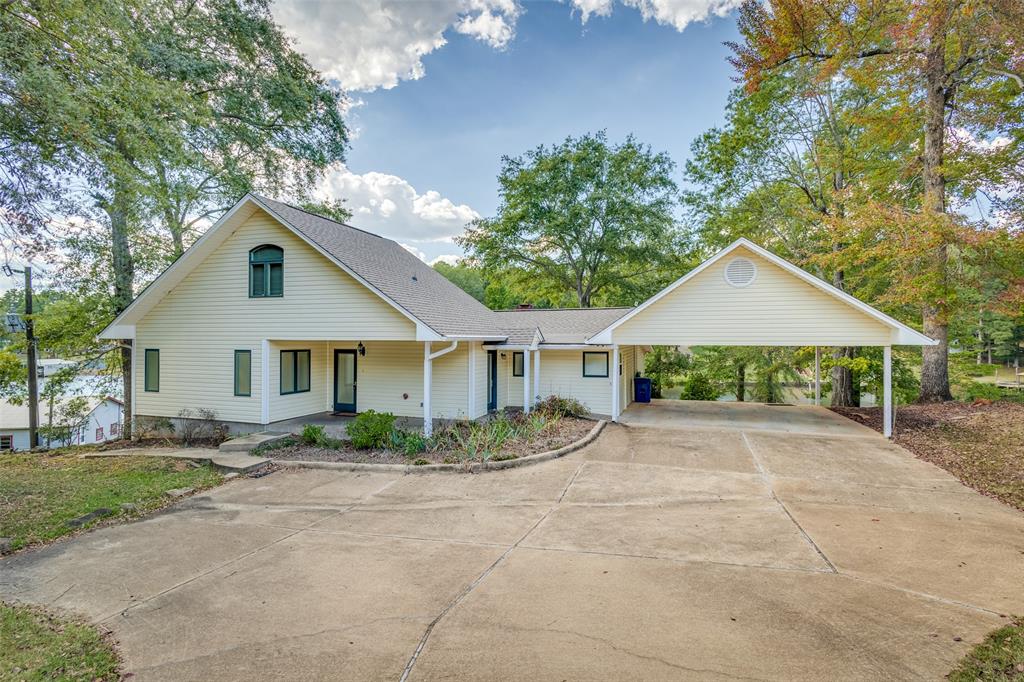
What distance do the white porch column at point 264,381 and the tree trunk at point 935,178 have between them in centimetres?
1856

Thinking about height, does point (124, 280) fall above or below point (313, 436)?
above

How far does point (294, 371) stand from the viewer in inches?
527

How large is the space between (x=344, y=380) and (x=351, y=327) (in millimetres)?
3331

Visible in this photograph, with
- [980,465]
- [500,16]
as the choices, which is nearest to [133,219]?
[500,16]

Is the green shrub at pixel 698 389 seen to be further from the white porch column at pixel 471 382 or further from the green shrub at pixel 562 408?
the white porch column at pixel 471 382

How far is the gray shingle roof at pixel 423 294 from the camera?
11672 mm

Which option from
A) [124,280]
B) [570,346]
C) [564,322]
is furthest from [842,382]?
[124,280]

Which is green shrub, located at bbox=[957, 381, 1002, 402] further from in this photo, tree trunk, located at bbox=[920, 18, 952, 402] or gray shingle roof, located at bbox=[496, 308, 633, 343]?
gray shingle roof, located at bbox=[496, 308, 633, 343]

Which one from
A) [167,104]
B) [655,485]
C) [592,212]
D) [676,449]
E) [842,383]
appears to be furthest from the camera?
[592,212]

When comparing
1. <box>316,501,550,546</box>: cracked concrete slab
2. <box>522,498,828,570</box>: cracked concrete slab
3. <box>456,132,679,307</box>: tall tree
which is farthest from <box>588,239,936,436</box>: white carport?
<box>456,132,679,307</box>: tall tree

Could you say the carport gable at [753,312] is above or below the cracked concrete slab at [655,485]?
above

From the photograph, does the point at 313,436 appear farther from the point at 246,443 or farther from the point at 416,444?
the point at 416,444

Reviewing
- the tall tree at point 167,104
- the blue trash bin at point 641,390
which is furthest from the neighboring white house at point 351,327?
the blue trash bin at point 641,390

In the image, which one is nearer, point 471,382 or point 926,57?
point 471,382
